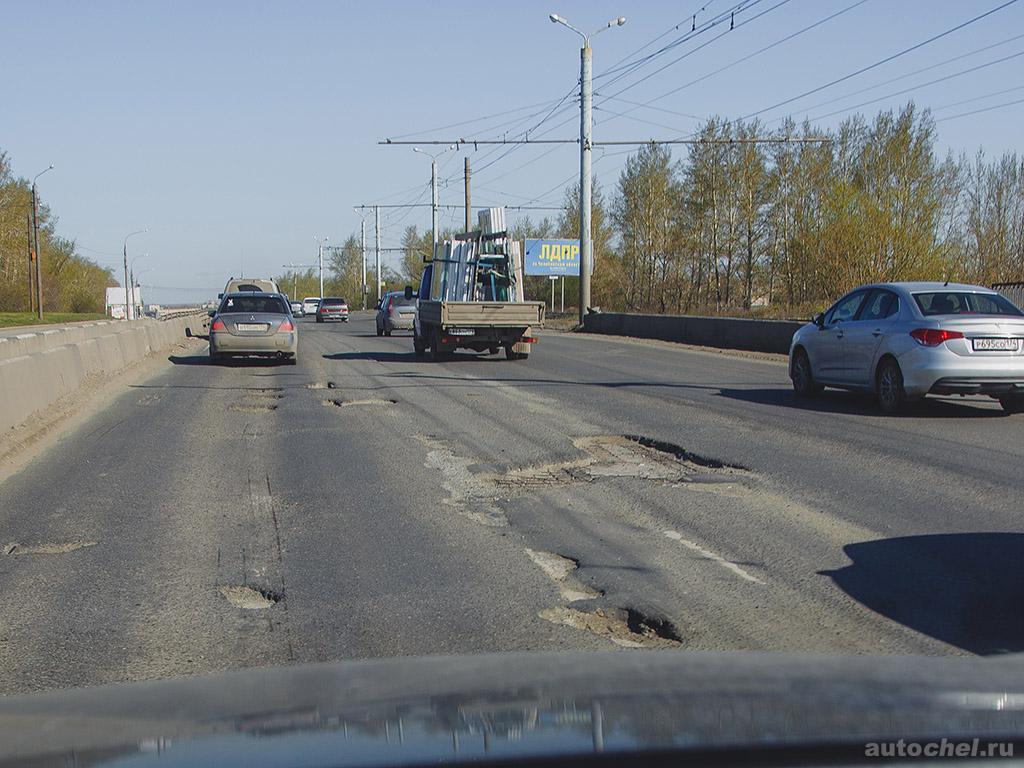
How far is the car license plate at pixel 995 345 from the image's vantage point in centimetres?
1198

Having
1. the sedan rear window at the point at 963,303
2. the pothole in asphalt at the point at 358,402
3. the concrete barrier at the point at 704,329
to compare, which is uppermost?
the sedan rear window at the point at 963,303

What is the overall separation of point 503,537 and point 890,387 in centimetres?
752

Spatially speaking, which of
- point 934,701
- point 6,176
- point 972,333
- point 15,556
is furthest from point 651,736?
point 6,176

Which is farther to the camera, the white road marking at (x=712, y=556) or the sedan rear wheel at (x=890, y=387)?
the sedan rear wheel at (x=890, y=387)

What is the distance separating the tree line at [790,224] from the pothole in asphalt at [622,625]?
2941 centimetres

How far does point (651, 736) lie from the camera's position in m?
2.04

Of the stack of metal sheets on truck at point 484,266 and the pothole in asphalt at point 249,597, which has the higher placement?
the stack of metal sheets on truck at point 484,266

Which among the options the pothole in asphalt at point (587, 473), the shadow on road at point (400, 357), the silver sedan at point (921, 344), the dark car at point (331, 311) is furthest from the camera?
the dark car at point (331, 311)

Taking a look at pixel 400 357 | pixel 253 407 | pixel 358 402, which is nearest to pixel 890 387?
pixel 358 402

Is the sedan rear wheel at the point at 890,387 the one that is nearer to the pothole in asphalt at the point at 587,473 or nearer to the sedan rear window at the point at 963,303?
the sedan rear window at the point at 963,303

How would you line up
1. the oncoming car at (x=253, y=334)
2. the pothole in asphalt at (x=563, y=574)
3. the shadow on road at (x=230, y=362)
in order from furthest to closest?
1. the shadow on road at (x=230, y=362)
2. the oncoming car at (x=253, y=334)
3. the pothole in asphalt at (x=563, y=574)

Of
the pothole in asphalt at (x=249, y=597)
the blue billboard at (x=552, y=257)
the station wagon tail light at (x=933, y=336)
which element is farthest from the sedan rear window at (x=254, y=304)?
the blue billboard at (x=552, y=257)

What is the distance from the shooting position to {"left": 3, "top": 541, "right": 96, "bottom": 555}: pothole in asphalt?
6.37 m

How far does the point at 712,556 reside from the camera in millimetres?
6160
